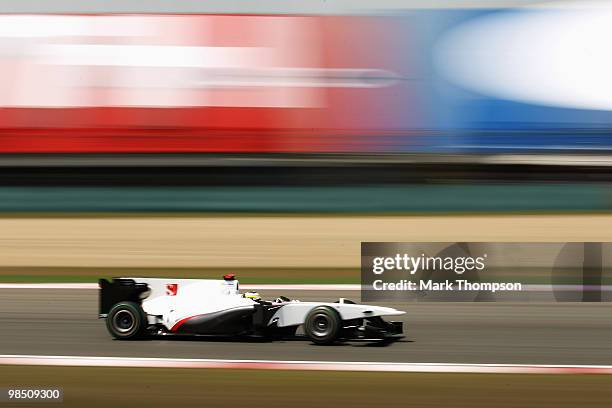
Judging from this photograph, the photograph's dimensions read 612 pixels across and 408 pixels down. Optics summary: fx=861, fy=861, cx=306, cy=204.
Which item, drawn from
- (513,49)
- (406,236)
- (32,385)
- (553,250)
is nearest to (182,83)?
(406,236)

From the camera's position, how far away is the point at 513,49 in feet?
43.9

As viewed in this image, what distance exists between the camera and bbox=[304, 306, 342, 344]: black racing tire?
6277 millimetres

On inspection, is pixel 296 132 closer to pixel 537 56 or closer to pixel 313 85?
pixel 313 85

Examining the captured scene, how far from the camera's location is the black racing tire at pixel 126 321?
644 centimetres

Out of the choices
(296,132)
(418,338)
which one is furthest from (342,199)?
(418,338)

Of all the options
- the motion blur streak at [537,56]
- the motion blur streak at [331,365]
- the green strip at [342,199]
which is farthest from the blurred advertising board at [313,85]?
the motion blur streak at [331,365]

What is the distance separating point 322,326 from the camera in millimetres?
6359

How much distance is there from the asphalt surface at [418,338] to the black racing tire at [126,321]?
2.7 inches

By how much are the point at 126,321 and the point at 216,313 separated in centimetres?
72

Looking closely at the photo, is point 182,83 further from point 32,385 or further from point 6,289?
point 32,385

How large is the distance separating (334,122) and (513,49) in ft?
9.98

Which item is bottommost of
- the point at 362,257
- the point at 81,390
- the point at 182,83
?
the point at 81,390

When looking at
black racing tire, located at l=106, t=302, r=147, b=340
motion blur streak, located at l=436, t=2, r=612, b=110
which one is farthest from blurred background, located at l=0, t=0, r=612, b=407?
black racing tire, located at l=106, t=302, r=147, b=340

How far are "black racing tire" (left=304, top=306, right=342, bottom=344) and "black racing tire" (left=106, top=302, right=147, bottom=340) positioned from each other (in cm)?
125
